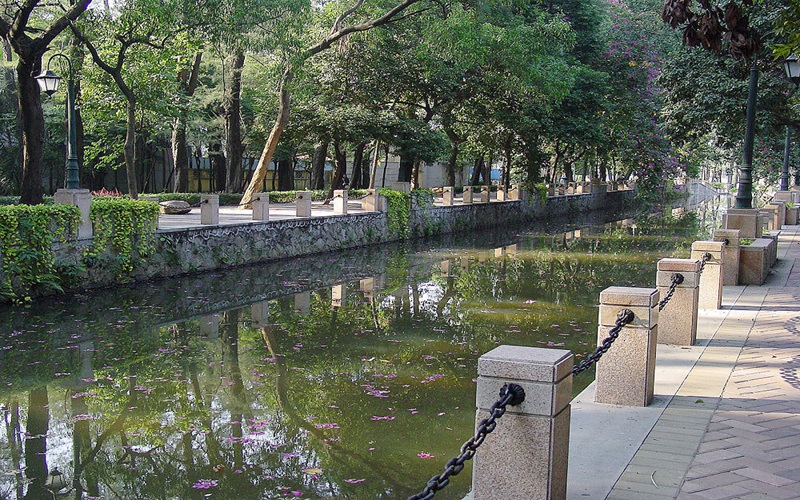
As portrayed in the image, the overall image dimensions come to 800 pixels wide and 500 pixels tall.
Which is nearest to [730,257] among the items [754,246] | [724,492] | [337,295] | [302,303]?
[754,246]

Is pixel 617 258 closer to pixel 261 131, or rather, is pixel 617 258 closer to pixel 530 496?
pixel 261 131

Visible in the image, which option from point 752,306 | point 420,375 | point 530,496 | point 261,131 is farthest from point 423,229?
point 530,496

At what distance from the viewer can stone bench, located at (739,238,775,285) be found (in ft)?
50.3

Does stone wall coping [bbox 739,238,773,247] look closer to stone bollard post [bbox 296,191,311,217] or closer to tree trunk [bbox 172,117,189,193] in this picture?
stone bollard post [bbox 296,191,311,217]

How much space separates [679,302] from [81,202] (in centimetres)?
1198

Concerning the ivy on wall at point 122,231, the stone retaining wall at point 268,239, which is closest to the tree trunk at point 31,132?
the ivy on wall at point 122,231

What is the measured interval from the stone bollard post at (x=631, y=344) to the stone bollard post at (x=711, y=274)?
535 centimetres

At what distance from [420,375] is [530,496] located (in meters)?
5.40

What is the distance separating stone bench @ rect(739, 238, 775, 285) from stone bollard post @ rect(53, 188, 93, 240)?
1282 cm

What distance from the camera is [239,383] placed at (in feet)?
32.1

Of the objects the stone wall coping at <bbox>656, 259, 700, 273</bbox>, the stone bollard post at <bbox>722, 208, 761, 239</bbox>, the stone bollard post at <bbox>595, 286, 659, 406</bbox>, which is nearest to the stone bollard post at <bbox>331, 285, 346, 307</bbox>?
the stone wall coping at <bbox>656, 259, 700, 273</bbox>

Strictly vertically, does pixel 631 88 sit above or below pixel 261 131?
above

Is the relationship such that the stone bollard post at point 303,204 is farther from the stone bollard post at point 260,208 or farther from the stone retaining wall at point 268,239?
the stone bollard post at point 260,208

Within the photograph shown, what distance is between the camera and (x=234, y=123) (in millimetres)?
36219
